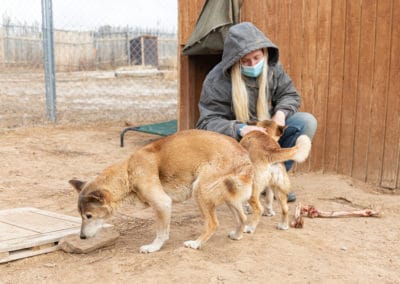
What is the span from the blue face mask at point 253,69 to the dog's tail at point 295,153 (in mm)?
883

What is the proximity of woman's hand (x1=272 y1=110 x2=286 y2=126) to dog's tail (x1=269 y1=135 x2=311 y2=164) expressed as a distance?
608 mm

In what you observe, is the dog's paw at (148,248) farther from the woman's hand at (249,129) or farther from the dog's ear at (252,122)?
the dog's ear at (252,122)

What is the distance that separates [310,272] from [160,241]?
1134 mm

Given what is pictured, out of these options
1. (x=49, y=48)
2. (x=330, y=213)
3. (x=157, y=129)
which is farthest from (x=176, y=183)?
(x=49, y=48)

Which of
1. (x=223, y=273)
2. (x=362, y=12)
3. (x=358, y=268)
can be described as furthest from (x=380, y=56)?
(x=223, y=273)

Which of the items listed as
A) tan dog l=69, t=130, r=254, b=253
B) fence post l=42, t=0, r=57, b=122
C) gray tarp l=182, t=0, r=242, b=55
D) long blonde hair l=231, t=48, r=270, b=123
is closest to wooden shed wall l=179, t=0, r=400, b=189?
gray tarp l=182, t=0, r=242, b=55

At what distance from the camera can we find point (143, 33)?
2417 centimetres

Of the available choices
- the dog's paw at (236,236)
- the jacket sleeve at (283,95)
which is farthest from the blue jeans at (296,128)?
the dog's paw at (236,236)

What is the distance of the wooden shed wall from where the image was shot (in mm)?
5621

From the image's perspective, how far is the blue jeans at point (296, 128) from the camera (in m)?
4.87

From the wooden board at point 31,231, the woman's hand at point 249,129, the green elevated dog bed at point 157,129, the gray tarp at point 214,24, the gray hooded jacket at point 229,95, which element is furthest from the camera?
the green elevated dog bed at point 157,129

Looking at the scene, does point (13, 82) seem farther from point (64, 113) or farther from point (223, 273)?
point (223, 273)

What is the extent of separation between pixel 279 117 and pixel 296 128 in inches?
11.6

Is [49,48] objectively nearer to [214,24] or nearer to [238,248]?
[214,24]
